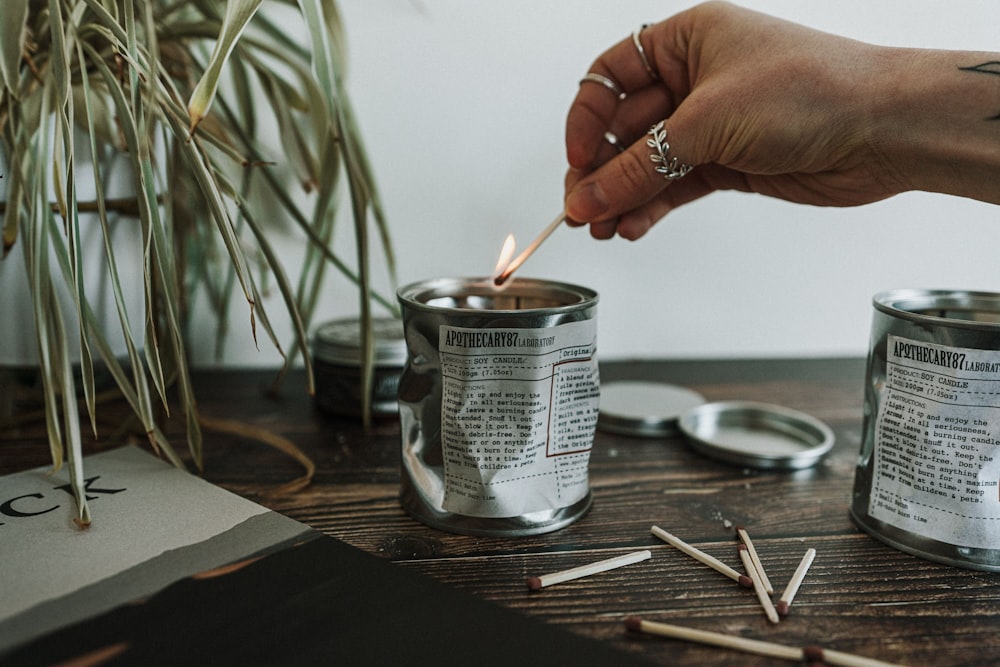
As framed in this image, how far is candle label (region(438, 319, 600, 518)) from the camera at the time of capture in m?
0.47

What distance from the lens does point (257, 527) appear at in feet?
1.53

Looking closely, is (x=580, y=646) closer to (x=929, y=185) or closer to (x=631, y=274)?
(x=929, y=185)

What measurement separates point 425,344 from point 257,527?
0.51 feet

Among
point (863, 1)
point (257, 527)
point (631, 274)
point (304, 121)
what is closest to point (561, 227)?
point (631, 274)

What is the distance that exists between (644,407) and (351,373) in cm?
30

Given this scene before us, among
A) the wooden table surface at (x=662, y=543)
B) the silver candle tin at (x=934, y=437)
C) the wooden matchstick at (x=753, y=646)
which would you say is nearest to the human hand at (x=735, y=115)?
the silver candle tin at (x=934, y=437)

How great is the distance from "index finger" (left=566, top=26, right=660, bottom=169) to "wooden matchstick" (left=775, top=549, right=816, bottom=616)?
0.40m

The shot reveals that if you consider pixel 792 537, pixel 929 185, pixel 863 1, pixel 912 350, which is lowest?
pixel 792 537

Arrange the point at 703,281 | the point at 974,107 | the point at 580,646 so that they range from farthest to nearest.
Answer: the point at 703,281, the point at 974,107, the point at 580,646

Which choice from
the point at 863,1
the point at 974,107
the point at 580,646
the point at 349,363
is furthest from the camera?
the point at 863,1

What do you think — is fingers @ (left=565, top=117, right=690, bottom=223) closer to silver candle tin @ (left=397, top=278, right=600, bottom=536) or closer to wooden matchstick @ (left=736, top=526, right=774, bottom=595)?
silver candle tin @ (left=397, top=278, right=600, bottom=536)

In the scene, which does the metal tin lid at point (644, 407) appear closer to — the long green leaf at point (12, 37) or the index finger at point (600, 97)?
the index finger at point (600, 97)

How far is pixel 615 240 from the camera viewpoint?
36.6 inches

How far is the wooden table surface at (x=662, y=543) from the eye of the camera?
1.33ft
